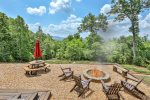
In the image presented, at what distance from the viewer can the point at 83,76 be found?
1252 centimetres

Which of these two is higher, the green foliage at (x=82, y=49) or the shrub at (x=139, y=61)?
the green foliage at (x=82, y=49)

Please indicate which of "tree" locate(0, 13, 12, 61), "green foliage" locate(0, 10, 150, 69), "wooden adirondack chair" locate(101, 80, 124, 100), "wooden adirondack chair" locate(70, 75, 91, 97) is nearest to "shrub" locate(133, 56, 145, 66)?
"green foliage" locate(0, 10, 150, 69)

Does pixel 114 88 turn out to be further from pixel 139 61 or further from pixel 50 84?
pixel 139 61

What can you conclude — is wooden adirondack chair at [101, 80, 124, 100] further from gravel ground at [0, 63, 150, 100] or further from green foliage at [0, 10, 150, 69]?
green foliage at [0, 10, 150, 69]

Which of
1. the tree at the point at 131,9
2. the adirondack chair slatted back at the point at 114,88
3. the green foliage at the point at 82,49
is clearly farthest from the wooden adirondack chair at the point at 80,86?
the tree at the point at 131,9

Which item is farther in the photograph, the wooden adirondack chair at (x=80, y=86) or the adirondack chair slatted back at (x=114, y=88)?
the wooden adirondack chair at (x=80, y=86)

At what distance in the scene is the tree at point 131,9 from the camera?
79.7ft

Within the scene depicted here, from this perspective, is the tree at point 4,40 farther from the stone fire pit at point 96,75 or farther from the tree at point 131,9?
the stone fire pit at point 96,75

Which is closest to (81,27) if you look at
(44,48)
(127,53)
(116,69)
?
(44,48)

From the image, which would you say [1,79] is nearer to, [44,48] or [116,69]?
[116,69]

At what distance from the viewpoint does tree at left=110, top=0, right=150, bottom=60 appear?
24.3 metres

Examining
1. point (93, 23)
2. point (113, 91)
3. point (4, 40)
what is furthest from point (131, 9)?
point (113, 91)

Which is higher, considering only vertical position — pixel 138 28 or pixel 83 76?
pixel 138 28

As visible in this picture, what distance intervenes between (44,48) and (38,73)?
20.3 meters
